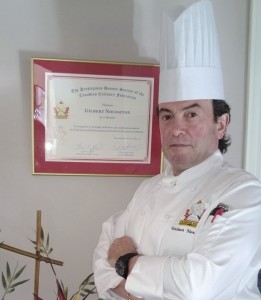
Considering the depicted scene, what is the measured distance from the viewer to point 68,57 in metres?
1.36

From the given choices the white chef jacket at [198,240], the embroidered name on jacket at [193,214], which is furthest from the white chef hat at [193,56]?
the embroidered name on jacket at [193,214]

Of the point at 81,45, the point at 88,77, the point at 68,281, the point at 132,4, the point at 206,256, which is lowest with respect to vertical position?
the point at 68,281

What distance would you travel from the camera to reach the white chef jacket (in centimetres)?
77

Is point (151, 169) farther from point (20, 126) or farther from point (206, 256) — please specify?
point (206, 256)

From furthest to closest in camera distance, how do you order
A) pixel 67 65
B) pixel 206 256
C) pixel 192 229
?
pixel 67 65
pixel 192 229
pixel 206 256

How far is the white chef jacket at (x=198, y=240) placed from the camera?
773mm

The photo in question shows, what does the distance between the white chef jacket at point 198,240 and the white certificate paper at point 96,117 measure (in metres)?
0.37

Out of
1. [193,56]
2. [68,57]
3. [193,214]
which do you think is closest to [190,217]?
[193,214]

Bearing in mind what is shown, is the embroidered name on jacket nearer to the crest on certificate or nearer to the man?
the man

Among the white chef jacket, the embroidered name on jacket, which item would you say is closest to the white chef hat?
the white chef jacket

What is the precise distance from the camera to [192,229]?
0.89 m

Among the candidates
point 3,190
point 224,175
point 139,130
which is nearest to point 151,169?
point 139,130

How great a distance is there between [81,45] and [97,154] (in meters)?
0.45

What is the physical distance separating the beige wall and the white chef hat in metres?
0.36
